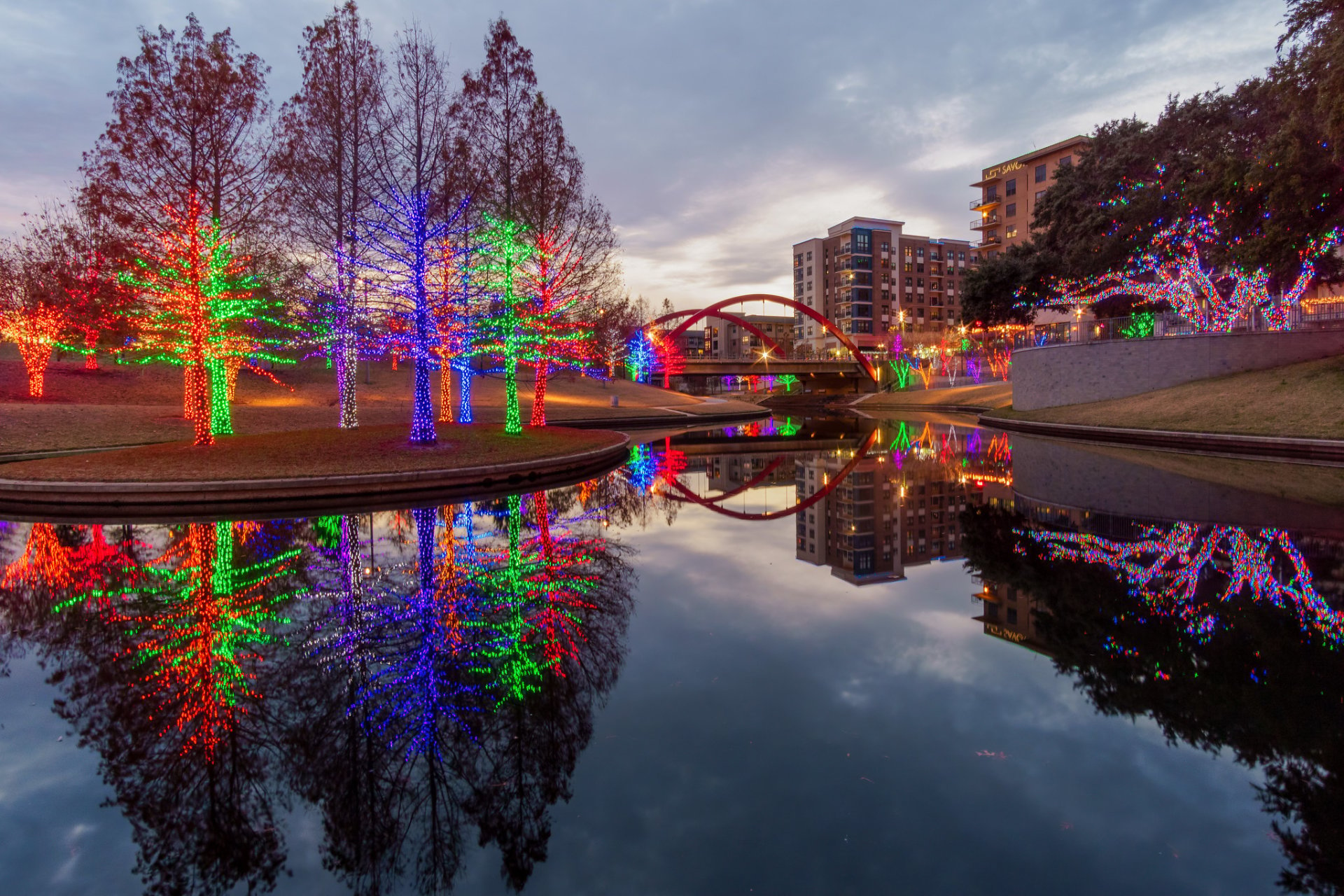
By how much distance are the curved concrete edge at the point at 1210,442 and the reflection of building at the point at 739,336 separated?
131125mm

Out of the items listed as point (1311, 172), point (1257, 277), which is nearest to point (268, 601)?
point (1311, 172)

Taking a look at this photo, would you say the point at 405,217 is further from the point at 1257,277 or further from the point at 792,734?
the point at 1257,277

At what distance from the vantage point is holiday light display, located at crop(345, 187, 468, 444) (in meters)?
20.3

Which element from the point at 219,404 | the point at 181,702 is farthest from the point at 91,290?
the point at 181,702

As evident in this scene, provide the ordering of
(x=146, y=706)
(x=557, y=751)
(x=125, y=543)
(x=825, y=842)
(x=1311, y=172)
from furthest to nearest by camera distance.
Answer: (x=1311, y=172) → (x=125, y=543) → (x=146, y=706) → (x=557, y=751) → (x=825, y=842)

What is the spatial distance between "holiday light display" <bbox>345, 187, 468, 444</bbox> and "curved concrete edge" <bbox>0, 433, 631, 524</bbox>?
4.16m

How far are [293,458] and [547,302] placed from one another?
12.2 m

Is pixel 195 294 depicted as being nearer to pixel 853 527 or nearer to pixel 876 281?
pixel 853 527

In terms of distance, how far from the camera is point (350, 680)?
5.93m

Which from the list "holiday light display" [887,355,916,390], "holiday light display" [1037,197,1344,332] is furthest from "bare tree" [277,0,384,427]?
"holiday light display" [887,355,916,390]

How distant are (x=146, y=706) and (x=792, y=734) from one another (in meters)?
5.14

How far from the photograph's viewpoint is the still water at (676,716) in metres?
3.79

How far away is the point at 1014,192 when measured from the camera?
3782 inches

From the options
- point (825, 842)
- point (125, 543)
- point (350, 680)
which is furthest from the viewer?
point (125, 543)
